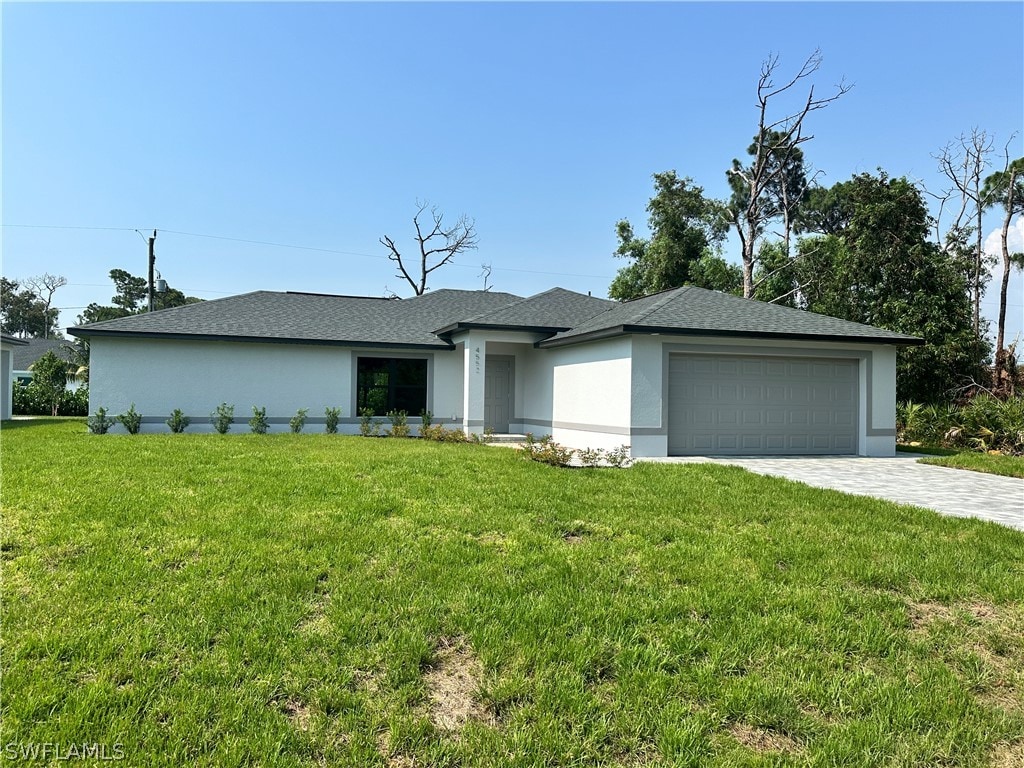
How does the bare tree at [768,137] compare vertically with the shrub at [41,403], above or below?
above

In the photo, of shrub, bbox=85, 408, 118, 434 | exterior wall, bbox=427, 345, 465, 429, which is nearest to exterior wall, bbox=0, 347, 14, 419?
shrub, bbox=85, 408, 118, 434

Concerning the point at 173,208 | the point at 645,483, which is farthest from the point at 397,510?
the point at 173,208

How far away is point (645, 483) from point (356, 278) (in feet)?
117

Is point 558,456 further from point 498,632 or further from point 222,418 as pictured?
point 222,418

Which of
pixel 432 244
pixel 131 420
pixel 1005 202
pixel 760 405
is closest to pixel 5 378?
pixel 131 420

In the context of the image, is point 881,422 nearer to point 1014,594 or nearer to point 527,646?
point 1014,594

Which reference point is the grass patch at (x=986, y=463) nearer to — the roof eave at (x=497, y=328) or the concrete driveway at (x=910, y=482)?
the concrete driveway at (x=910, y=482)

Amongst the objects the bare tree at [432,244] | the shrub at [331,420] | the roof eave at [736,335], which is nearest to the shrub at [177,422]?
the shrub at [331,420]

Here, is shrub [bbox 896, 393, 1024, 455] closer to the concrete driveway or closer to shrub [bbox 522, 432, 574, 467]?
the concrete driveway

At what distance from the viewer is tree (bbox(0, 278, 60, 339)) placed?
6156cm

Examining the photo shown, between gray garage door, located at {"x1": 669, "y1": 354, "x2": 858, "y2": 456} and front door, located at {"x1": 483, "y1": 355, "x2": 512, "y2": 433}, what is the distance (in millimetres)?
7407

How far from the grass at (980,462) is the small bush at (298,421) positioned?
15.7 meters

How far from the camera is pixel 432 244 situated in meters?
39.0

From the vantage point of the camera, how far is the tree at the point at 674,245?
104ft
